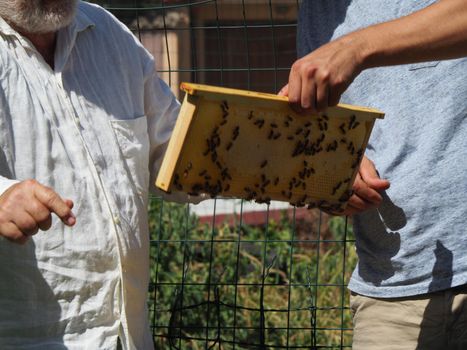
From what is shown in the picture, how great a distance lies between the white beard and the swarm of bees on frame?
2.34 feet

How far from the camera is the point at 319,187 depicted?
2.97 m

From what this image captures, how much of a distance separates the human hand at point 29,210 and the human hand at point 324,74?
0.65 m

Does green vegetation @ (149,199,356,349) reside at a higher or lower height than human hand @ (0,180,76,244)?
lower

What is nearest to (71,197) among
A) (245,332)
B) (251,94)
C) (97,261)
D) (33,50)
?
(97,261)

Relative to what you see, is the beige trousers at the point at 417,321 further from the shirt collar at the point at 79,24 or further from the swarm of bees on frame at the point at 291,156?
the shirt collar at the point at 79,24

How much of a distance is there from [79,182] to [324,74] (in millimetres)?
894

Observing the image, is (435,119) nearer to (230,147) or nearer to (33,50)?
(230,147)

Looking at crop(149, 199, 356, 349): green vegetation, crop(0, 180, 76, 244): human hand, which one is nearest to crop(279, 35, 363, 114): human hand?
crop(0, 180, 76, 244): human hand

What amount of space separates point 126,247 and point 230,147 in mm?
573

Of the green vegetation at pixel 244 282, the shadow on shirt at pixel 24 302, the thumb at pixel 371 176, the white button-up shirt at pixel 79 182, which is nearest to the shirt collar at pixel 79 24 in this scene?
the white button-up shirt at pixel 79 182

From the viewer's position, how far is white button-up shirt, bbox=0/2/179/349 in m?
2.95

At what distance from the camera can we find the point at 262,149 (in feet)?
9.27

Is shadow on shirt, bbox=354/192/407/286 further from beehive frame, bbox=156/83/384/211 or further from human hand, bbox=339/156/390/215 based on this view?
beehive frame, bbox=156/83/384/211

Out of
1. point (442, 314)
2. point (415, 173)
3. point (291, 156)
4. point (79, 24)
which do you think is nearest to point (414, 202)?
point (415, 173)
